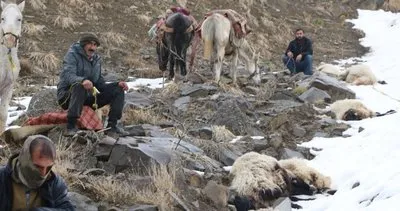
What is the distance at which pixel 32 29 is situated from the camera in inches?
571

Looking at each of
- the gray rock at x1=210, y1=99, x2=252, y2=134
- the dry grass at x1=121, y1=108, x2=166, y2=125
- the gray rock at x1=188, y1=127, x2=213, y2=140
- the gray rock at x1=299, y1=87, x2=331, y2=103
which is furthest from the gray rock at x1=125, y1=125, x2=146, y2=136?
the gray rock at x1=299, y1=87, x2=331, y2=103

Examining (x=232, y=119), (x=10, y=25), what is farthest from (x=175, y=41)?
(x=10, y=25)

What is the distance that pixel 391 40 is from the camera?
21.7 m

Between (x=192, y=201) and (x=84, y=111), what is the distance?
1867 millimetres

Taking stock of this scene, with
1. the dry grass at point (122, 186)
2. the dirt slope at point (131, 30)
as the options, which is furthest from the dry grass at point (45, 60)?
the dry grass at point (122, 186)

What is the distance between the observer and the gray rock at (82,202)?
5.03 metres

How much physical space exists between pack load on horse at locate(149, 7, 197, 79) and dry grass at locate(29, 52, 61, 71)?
235cm

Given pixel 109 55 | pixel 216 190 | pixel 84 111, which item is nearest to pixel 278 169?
pixel 216 190

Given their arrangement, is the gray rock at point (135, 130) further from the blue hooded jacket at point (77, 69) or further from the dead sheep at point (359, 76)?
the dead sheep at point (359, 76)

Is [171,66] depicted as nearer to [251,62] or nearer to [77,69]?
[251,62]

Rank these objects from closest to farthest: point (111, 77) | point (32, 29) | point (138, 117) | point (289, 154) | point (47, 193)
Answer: point (47, 193) < point (289, 154) < point (138, 117) < point (111, 77) < point (32, 29)

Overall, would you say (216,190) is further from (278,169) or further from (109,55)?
(109,55)

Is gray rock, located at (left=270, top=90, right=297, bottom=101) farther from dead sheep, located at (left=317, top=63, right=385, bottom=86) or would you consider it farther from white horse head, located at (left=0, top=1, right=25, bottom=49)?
white horse head, located at (left=0, top=1, right=25, bottom=49)

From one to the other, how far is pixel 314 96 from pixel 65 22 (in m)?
7.21
